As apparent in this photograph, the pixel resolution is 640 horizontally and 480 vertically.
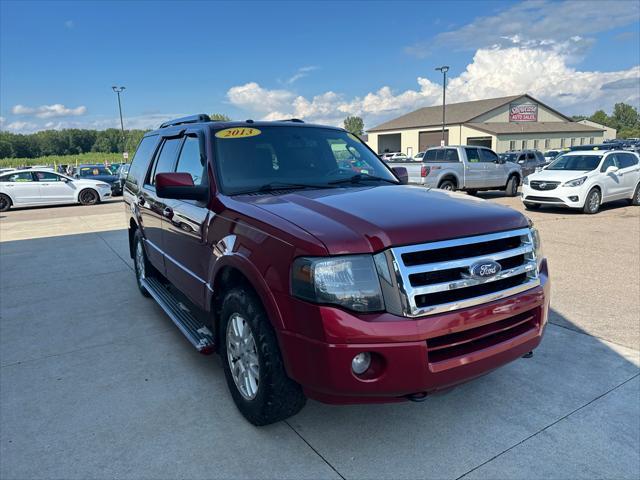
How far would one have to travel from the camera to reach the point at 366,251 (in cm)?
232

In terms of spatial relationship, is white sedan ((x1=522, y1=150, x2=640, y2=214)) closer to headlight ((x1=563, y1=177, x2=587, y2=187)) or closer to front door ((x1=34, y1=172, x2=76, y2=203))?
headlight ((x1=563, y1=177, x2=587, y2=187))

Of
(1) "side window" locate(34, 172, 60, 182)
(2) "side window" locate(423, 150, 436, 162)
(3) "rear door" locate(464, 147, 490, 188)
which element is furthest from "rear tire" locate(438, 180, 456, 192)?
(1) "side window" locate(34, 172, 60, 182)

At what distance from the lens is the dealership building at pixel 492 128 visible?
58188mm

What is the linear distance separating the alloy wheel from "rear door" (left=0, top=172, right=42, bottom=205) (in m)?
18.6

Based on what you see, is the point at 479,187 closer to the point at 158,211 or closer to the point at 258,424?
the point at 158,211

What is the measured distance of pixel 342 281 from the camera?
2.32 meters

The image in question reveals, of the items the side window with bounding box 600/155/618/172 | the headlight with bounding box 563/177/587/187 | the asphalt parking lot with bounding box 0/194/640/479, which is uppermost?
the side window with bounding box 600/155/618/172

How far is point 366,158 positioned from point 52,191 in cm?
1804

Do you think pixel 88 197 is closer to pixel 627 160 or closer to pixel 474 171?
pixel 474 171

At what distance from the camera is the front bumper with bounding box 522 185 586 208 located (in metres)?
12.0

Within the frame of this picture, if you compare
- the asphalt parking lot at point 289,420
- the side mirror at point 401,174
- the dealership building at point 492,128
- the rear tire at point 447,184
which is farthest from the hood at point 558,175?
the dealership building at point 492,128

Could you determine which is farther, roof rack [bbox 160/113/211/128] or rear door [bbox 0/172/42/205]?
rear door [bbox 0/172/42/205]

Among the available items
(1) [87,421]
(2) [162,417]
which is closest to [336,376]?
(2) [162,417]

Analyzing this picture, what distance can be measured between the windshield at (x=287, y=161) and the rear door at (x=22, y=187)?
1789cm
